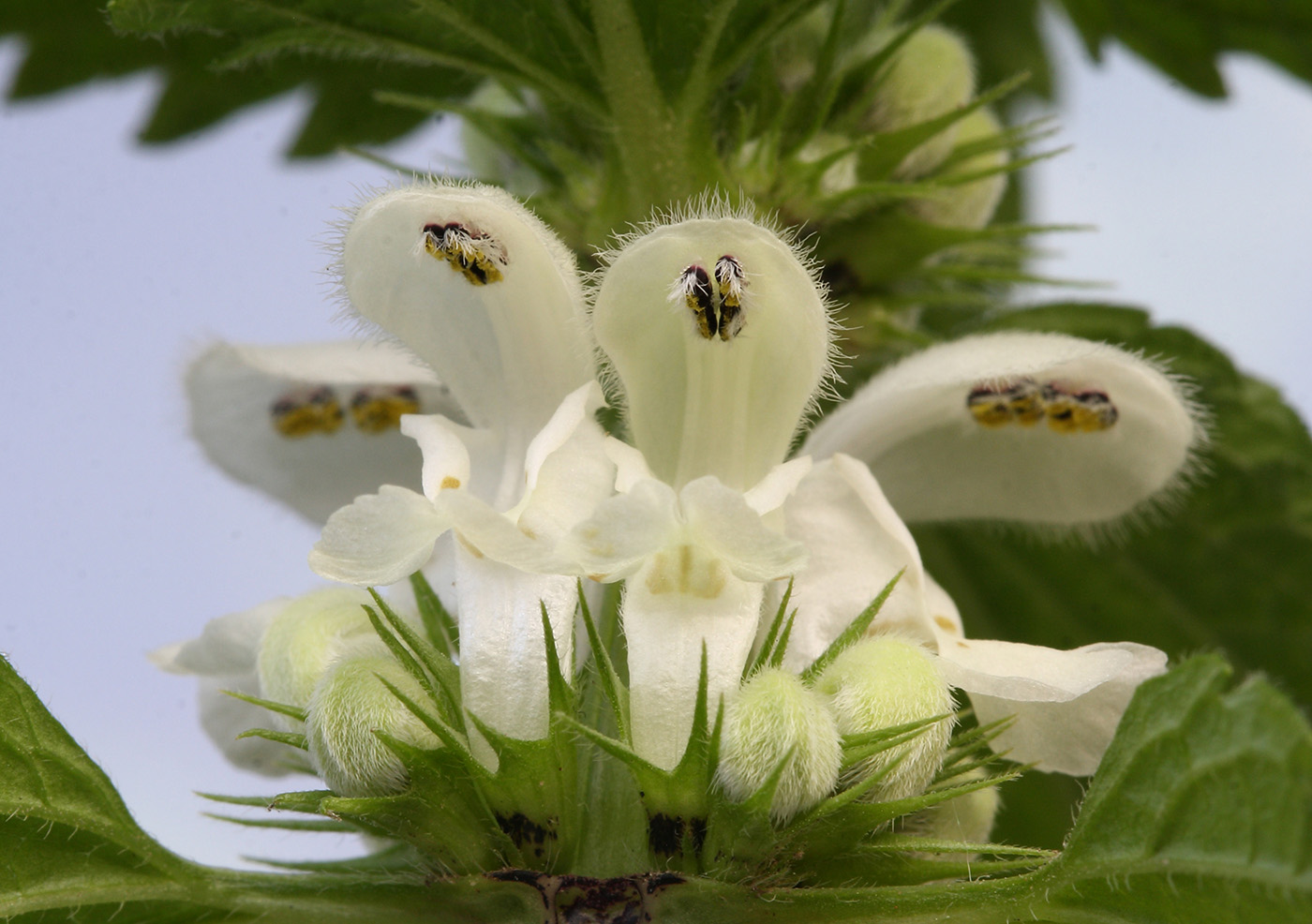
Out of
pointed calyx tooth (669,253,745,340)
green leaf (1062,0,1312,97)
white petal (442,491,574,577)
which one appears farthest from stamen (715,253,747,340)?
green leaf (1062,0,1312,97)

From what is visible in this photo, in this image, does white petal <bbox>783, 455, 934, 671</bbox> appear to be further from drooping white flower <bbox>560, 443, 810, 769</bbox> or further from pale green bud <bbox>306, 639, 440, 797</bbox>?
pale green bud <bbox>306, 639, 440, 797</bbox>

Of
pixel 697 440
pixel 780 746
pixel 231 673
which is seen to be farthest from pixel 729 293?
pixel 231 673

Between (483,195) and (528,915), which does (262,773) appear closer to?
(528,915)

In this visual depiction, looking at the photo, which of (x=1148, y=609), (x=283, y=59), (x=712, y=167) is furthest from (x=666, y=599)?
(x=283, y=59)

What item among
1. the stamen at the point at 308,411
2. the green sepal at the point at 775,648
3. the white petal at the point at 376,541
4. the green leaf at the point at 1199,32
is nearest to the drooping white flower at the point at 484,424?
the white petal at the point at 376,541

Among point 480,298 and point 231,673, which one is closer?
point 480,298

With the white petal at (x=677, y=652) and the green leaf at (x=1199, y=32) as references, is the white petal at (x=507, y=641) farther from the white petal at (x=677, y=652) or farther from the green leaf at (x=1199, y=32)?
the green leaf at (x=1199, y=32)

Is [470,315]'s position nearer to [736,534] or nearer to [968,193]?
[736,534]
